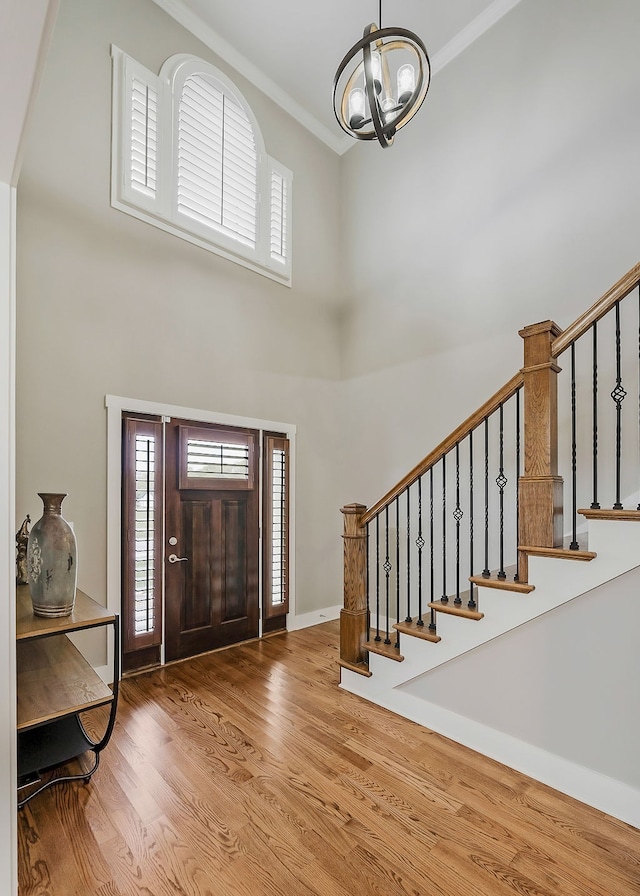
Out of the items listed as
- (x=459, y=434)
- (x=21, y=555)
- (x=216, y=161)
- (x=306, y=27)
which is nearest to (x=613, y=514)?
(x=459, y=434)

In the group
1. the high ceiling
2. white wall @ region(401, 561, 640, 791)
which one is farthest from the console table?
the high ceiling

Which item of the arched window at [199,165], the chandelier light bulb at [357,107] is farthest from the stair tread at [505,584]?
the arched window at [199,165]

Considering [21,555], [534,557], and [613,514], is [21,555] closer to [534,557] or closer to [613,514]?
[534,557]

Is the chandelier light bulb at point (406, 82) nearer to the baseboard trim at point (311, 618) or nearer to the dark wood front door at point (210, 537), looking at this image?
the dark wood front door at point (210, 537)

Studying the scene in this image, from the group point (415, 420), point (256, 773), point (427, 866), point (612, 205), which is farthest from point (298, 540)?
point (612, 205)

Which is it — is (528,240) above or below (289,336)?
above

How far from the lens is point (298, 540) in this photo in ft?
15.6

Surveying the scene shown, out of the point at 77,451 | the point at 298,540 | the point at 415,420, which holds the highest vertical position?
the point at 415,420

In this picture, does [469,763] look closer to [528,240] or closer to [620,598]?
[620,598]

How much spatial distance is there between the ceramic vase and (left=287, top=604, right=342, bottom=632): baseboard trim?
9.05 ft

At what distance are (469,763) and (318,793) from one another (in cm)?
84

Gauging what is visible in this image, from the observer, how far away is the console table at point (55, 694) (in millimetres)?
2051

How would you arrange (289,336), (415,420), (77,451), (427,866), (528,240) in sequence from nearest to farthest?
(427,866), (77,451), (528,240), (415,420), (289,336)

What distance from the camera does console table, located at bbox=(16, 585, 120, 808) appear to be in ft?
6.73
